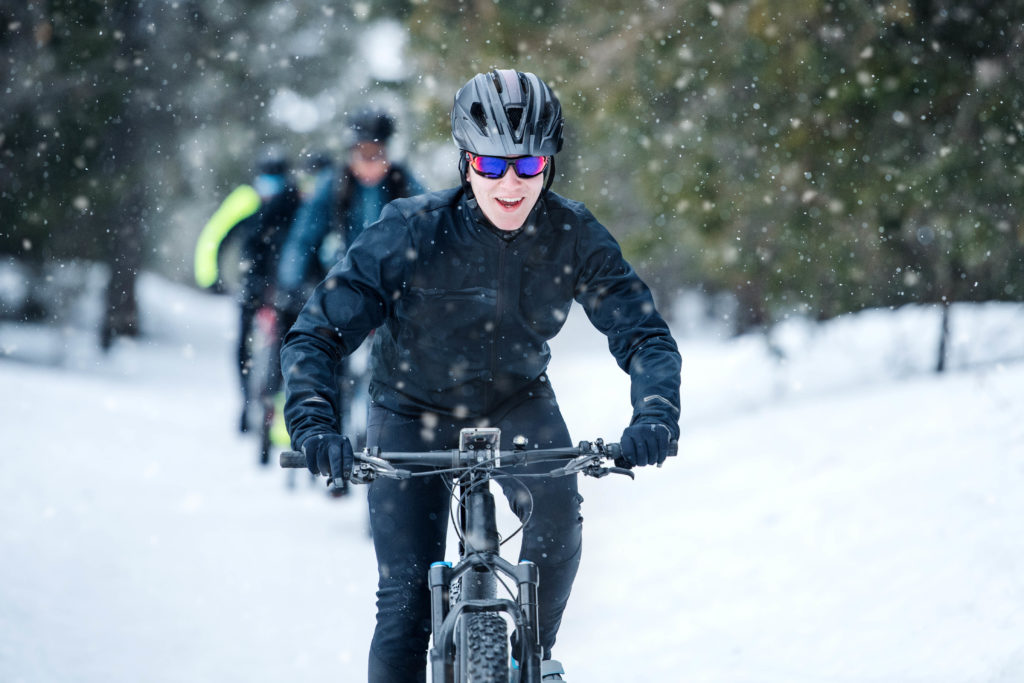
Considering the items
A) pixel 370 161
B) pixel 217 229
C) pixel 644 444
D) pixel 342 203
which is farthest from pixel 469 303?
pixel 217 229

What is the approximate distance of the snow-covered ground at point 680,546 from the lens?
16.2ft

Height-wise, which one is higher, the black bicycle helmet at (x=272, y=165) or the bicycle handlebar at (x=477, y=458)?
the black bicycle helmet at (x=272, y=165)

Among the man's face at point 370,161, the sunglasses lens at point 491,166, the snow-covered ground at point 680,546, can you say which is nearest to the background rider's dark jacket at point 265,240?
the man's face at point 370,161

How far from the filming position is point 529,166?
3.14 m

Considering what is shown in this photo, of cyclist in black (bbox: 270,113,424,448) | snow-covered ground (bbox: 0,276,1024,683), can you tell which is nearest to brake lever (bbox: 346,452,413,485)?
snow-covered ground (bbox: 0,276,1024,683)

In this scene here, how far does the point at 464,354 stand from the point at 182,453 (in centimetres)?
761

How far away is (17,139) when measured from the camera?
52.1 ft

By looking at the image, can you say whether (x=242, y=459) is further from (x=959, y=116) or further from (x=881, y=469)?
(x=959, y=116)

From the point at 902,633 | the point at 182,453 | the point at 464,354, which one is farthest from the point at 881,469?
the point at 182,453

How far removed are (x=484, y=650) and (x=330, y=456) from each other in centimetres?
61

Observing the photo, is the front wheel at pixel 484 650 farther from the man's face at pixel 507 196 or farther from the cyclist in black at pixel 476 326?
the man's face at pixel 507 196

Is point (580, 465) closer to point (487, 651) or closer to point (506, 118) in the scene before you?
point (487, 651)

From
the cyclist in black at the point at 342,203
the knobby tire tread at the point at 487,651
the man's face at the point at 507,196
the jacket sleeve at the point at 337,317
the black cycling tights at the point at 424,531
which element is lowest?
the knobby tire tread at the point at 487,651

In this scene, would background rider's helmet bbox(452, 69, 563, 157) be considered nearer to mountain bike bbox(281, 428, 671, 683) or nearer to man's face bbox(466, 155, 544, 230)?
man's face bbox(466, 155, 544, 230)
